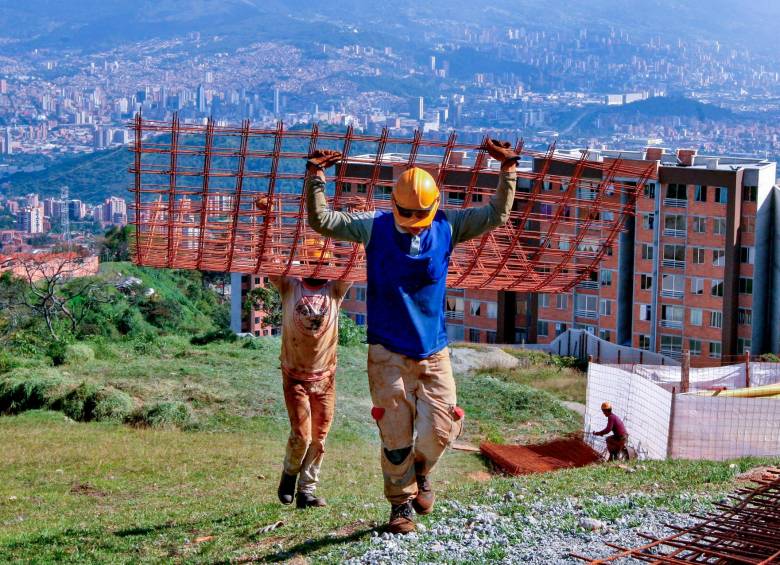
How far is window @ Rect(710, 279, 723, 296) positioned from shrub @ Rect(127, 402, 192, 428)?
126 ft

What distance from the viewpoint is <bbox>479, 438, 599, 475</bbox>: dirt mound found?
714 inches

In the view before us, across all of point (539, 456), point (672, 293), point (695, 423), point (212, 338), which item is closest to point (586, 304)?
point (672, 293)

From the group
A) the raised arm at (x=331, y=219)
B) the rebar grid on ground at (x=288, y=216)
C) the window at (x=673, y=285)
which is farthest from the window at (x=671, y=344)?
the raised arm at (x=331, y=219)

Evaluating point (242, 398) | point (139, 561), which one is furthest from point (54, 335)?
point (139, 561)

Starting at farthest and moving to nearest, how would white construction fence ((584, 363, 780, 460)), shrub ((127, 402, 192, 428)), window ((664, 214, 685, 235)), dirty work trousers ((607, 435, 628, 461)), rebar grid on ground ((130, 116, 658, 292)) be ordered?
window ((664, 214, 685, 235))
shrub ((127, 402, 192, 428))
dirty work trousers ((607, 435, 628, 461))
white construction fence ((584, 363, 780, 460))
rebar grid on ground ((130, 116, 658, 292))

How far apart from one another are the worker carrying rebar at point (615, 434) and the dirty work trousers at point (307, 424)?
6138 millimetres

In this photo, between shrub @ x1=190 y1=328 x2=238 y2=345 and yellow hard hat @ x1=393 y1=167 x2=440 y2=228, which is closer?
yellow hard hat @ x1=393 y1=167 x2=440 y2=228

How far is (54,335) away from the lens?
3036 cm

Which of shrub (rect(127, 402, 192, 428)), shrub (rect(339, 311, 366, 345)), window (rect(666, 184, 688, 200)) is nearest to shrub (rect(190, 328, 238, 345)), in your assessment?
shrub (rect(339, 311, 366, 345))

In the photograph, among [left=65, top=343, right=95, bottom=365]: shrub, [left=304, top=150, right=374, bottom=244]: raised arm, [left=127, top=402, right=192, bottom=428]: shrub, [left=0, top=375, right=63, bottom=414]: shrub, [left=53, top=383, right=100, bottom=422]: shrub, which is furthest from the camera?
[left=65, top=343, right=95, bottom=365]: shrub

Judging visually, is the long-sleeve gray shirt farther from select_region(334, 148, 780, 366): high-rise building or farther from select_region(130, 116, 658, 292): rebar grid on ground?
select_region(334, 148, 780, 366): high-rise building

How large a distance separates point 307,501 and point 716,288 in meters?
45.3

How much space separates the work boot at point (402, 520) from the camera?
934 cm

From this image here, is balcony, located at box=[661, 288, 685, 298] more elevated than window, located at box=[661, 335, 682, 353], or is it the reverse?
balcony, located at box=[661, 288, 685, 298]
